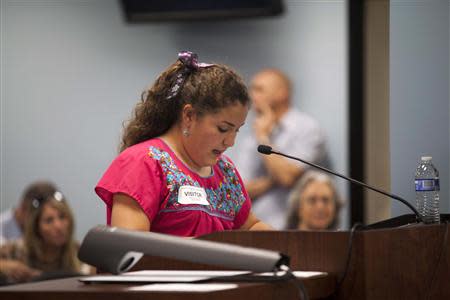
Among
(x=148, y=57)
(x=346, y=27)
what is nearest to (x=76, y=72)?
(x=148, y=57)

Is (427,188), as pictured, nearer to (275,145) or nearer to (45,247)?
(45,247)

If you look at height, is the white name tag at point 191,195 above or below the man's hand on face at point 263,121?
below

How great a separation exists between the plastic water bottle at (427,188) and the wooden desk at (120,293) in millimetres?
925

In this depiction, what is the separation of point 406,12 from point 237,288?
1.89 meters

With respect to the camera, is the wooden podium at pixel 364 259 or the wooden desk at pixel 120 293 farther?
the wooden podium at pixel 364 259

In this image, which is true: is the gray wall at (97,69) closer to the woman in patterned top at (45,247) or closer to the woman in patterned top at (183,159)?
the woman in patterned top at (45,247)

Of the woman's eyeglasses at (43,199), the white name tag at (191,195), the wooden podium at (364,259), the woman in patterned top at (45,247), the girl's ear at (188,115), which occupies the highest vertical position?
the girl's ear at (188,115)

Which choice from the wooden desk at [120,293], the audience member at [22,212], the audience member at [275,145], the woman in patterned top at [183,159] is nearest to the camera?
the wooden desk at [120,293]

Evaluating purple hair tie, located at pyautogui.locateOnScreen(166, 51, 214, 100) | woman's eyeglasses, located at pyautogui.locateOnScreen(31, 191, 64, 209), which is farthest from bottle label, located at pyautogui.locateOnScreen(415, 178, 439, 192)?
woman's eyeglasses, located at pyautogui.locateOnScreen(31, 191, 64, 209)

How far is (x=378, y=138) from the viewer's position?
5.75m

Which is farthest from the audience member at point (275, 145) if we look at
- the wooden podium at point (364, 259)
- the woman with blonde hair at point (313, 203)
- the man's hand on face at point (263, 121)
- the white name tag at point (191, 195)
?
the wooden podium at point (364, 259)

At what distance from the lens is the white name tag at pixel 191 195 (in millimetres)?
2430

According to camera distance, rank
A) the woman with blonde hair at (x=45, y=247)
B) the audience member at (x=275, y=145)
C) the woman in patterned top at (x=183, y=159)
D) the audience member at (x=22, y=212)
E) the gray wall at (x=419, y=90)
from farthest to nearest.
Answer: the audience member at (x=275, y=145) < the audience member at (x=22, y=212) < the woman with blonde hair at (x=45, y=247) < the gray wall at (x=419, y=90) < the woman in patterned top at (x=183, y=159)

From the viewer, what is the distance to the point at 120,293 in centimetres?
148
